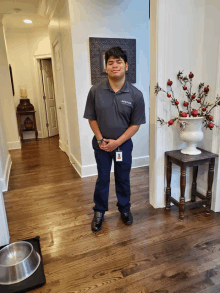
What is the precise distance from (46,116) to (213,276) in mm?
5634

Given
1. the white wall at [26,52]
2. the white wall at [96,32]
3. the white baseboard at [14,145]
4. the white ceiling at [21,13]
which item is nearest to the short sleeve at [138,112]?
the white wall at [96,32]

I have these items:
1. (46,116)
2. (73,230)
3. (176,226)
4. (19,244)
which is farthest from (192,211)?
(46,116)

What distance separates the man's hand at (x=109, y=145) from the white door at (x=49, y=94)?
482 centimetres

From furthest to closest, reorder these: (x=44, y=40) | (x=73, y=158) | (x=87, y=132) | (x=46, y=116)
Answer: (x=46, y=116), (x=44, y=40), (x=73, y=158), (x=87, y=132)

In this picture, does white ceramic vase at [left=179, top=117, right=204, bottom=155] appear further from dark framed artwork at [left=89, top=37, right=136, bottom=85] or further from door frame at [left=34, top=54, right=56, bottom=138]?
door frame at [left=34, top=54, right=56, bottom=138]

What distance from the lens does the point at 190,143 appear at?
2.06m

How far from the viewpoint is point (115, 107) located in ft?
5.79

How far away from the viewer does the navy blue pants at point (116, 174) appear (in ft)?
6.22

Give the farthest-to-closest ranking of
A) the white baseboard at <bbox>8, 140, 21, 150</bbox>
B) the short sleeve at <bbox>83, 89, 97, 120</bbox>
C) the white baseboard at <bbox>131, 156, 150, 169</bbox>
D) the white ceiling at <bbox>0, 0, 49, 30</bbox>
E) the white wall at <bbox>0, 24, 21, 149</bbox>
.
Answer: the white baseboard at <bbox>8, 140, 21, 150</bbox>, the white wall at <bbox>0, 24, 21, 149</bbox>, the white ceiling at <bbox>0, 0, 49, 30</bbox>, the white baseboard at <bbox>131, 156, 150, 169</bbox>, the short sleeve at <bbox>83, 89, 97, 120</bbox>

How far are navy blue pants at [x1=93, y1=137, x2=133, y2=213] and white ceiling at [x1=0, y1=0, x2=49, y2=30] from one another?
336 cm

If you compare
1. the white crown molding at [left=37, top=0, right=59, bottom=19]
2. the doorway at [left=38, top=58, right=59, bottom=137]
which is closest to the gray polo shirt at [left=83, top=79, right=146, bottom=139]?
the white crown molding at [left=37, top=0, right=59, bottom=19]

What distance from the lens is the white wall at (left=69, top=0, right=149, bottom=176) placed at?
283 cm

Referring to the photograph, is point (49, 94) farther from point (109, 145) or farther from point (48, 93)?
point (109, 145)

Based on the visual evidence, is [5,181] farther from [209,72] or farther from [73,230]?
[209,72]
